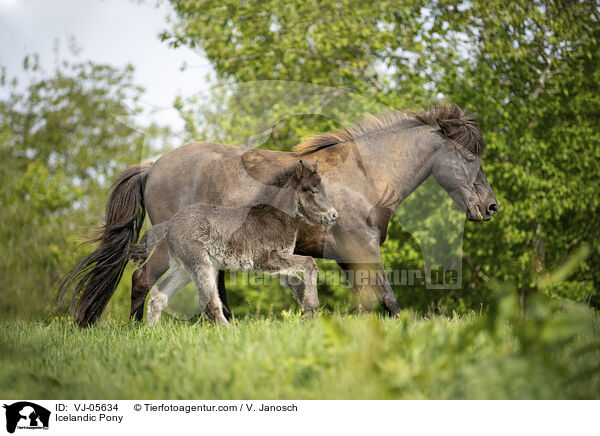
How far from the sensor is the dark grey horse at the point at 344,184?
184 inches

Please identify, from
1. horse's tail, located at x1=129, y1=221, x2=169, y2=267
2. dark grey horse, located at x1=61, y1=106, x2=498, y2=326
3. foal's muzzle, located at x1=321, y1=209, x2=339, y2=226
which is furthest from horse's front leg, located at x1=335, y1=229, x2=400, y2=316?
horse's tail, located at x1=129, y1=221, x2=169, y2=267

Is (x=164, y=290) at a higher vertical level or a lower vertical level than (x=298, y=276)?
lower

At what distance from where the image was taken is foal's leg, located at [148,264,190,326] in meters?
4.50

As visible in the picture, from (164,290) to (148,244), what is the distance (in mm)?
454

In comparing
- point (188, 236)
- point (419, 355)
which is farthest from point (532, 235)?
point (419, 355)

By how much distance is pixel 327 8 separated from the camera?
9.90m

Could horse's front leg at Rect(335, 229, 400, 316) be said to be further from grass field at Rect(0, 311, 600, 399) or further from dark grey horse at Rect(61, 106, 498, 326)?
grass field at Rect(0, 311, 600, 399)

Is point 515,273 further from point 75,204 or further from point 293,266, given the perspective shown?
point 75,204

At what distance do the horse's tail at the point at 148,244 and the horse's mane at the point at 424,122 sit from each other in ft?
5.05

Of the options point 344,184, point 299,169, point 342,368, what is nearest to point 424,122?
point 344,184
